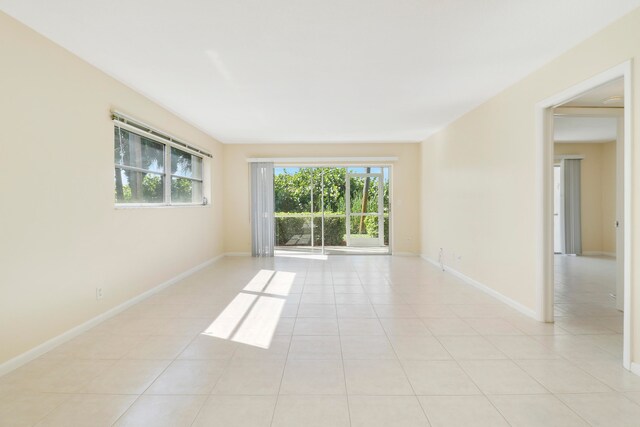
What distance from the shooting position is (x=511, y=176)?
3979 mm

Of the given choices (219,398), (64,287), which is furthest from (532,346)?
(64,287)

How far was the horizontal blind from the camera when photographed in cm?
381

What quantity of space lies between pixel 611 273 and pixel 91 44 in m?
7.53

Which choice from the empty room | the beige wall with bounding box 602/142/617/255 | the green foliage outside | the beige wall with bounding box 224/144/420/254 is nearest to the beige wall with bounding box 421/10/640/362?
the empty room

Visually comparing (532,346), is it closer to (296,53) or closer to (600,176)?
(296,53)

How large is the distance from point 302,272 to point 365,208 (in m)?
2.71

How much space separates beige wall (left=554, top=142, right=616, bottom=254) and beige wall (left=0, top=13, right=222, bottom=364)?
8.67m

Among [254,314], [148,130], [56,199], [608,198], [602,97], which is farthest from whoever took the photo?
[608,198]

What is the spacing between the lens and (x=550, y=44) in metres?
2.96

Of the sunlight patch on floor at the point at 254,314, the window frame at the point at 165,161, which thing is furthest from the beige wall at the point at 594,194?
the window frame at the point at 165,161

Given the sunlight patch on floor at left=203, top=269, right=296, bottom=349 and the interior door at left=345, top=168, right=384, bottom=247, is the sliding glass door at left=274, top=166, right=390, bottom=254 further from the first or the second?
the sunlight patch on floor at left=203, top=269, right=296, bottom=349

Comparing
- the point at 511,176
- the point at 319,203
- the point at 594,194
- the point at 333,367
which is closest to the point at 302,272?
the point at 319,203

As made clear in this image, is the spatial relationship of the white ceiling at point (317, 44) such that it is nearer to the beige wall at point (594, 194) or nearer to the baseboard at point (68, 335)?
the baseboard at point (68, 335)

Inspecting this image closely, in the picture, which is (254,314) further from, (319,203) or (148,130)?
(319,203)
